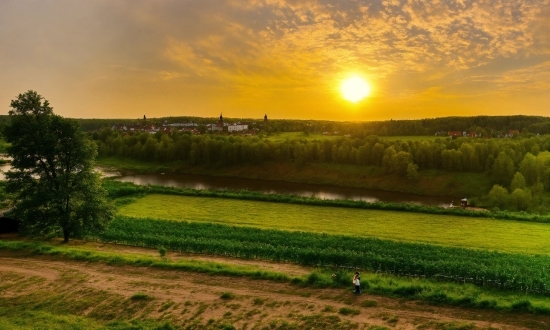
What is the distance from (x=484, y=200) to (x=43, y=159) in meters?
64.6

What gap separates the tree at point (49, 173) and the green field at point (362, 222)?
44.9 feet

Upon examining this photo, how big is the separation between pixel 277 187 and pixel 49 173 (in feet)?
178

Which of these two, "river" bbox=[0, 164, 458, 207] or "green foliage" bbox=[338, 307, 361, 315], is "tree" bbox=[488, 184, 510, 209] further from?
"green foliage" bbox=[338, 307, 361, 315]

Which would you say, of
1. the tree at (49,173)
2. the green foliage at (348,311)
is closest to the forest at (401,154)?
the green foliage at (348,311)

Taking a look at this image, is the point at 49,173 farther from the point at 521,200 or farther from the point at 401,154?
the point at 401,154

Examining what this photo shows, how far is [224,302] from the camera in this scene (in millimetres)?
21531

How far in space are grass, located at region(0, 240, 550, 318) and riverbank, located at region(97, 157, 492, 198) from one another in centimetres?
5621

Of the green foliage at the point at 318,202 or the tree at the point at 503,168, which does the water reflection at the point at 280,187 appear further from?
the green foliage at the point at 318,202

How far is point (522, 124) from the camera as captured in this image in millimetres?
159750

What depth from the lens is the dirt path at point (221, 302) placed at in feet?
63.0

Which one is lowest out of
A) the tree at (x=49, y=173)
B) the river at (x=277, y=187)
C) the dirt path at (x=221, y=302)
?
the river at (x=277, y=187)

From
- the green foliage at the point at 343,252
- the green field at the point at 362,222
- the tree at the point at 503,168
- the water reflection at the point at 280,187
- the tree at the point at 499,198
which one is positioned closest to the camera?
the green foliage at the point at 343,252

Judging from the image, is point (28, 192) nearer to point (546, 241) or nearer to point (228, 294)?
point (228, 294)

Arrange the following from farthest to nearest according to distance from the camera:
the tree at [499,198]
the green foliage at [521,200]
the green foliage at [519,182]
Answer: the green foliage at [519,182] < the tree at [499,198] < the green foliage at [521,200]
